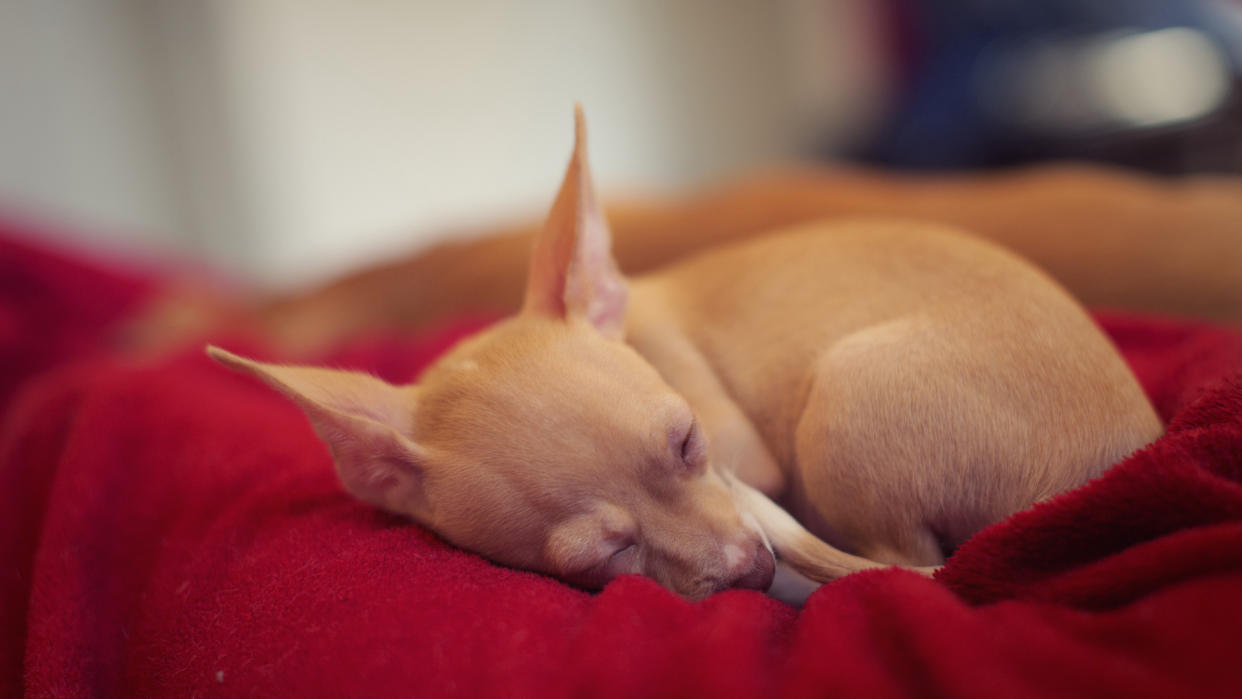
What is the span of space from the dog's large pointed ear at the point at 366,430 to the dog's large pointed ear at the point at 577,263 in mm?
405

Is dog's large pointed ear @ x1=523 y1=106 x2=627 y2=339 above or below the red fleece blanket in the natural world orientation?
above

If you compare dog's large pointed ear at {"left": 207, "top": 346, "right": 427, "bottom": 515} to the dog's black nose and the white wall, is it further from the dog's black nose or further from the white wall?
the white wall

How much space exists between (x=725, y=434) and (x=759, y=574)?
1.38 ft

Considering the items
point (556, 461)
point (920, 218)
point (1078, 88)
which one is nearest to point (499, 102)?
point (1078, 88)

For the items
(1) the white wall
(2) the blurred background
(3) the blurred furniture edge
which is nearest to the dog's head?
(3) the blurred furniture edge

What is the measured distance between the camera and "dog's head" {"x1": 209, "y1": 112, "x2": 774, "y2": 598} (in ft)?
5.22

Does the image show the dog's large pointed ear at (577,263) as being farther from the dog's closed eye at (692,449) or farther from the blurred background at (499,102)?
the blurred background at (499,102)

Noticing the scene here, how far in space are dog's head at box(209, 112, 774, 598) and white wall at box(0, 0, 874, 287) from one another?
372 centimetres

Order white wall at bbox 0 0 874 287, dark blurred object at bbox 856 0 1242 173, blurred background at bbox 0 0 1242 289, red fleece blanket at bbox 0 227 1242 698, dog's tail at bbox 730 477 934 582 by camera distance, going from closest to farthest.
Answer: red fleece blanket at bbox 0 227 1242 698 < dog's tail at bbox 730 477 934 582 < dark blurred object at bbox 856 0 1242 173 < blurred background at bbox 0 0 1242 289 < white wall at bbox 0 0 874 287

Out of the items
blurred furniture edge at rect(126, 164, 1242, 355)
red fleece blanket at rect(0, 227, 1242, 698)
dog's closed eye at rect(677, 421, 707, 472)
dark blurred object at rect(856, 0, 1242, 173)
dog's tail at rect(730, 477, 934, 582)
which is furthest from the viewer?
dark blurred object at rect(856, 0, 1242, 173)

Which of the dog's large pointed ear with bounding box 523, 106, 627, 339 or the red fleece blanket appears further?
the dog's large pointed ear with bounding box 523, 106, 627, 339

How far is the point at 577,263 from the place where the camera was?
1.86m

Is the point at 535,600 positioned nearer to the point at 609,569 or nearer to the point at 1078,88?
the point at 609,569

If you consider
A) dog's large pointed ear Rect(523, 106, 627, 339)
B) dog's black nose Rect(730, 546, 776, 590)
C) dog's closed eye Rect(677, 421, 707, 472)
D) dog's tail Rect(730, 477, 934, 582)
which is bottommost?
dog's black nose Rect(730, 546, 776, 590)
